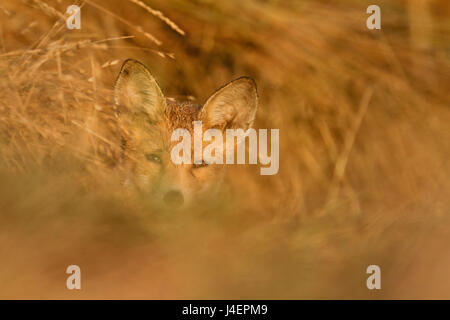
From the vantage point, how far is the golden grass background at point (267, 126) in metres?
1.35

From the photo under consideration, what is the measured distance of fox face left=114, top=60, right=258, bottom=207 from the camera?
180cm

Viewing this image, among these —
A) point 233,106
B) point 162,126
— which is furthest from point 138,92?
point 233,106

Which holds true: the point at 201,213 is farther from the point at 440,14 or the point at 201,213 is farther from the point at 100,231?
the point at 440,14

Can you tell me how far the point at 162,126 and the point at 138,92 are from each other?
16cm

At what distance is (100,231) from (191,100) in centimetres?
101

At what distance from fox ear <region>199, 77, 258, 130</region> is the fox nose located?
11.7 inches

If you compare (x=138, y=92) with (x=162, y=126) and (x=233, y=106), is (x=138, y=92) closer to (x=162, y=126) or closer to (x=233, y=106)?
(x=162, y=126)

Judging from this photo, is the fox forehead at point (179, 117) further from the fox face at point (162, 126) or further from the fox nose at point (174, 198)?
the fox nose at point (174, 198)

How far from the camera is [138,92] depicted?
180 cm

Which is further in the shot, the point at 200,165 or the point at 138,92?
the point at 200,165

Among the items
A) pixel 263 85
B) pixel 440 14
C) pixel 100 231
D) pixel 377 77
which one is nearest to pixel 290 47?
pixel 263 85

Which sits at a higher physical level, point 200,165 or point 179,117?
point 179,117

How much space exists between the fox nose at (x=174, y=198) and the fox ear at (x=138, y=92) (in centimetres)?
30

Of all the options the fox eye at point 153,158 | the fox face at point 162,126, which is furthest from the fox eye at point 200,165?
the fox eye at point 153,158
